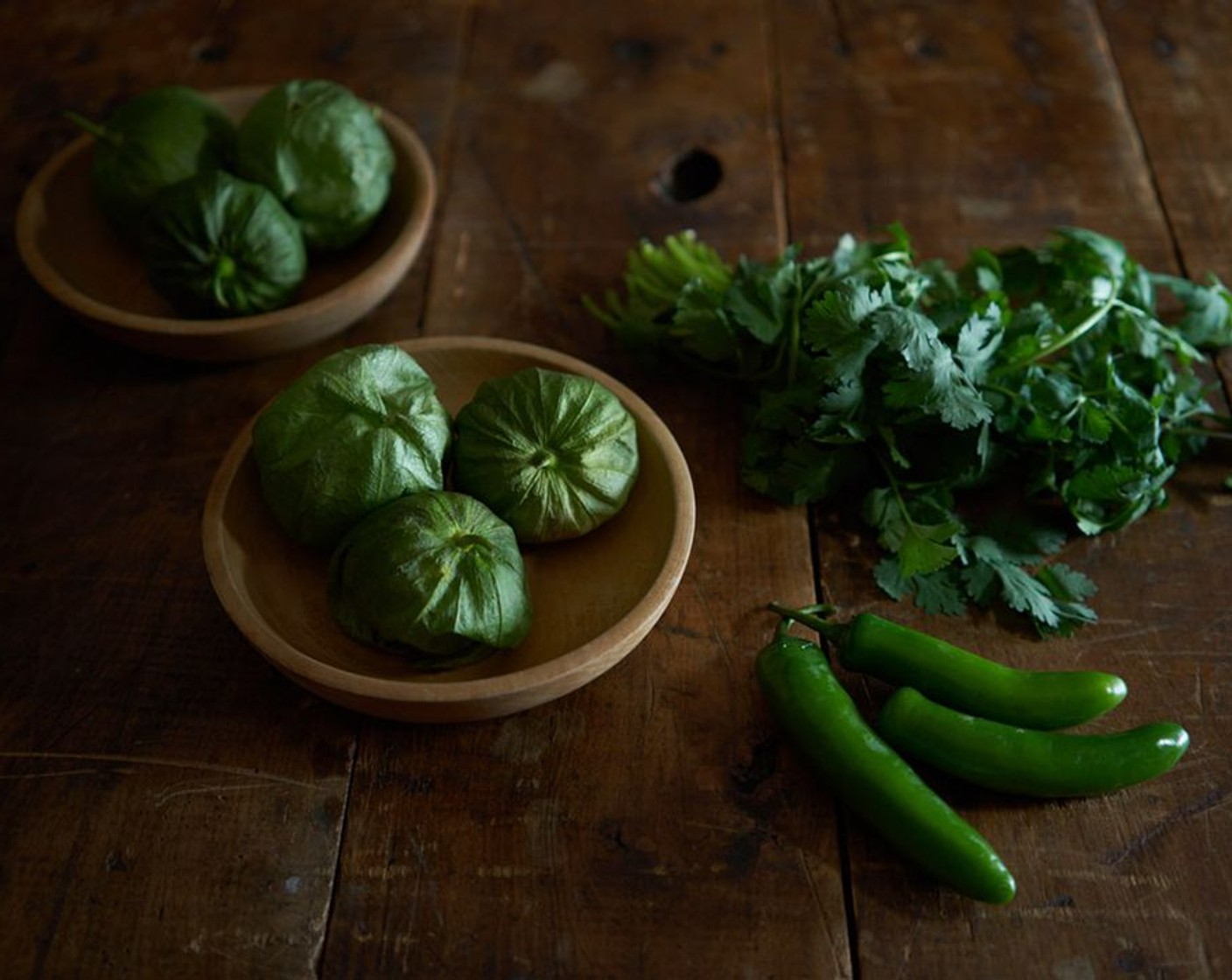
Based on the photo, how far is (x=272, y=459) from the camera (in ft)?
4.48

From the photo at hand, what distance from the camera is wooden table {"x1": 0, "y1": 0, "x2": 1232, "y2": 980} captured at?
3.98 feet

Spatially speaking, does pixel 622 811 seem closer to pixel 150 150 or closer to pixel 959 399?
pixel 959 399

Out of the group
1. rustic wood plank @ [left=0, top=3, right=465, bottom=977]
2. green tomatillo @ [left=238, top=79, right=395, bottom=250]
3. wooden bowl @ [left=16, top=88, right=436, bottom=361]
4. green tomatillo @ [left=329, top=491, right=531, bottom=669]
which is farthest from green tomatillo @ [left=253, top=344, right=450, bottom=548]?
green tomatillo @ [left=238, top=79, right=395, bottom=250]

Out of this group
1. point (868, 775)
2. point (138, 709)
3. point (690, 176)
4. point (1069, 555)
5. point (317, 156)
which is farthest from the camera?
point (690, 176)

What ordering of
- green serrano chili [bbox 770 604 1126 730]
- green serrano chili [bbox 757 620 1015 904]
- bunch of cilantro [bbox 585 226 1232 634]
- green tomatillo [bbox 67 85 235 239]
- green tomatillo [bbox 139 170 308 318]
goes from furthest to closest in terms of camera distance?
green tomatillo [bbox 67 85 235 239] < green tomatillo [bbox 139 170 308 318] < bunch of cilantro [bbox 585 226 1232 634] < green serrano chili [bbox 770 604 1126 730] < green serrano chili [bbox 757 620 1015 904]

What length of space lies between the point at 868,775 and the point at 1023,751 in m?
0.16

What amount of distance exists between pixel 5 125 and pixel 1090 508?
6.16 ft

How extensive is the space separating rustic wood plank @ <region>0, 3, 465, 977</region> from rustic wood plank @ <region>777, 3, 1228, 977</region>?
55 cm

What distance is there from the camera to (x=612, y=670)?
4.65 feet

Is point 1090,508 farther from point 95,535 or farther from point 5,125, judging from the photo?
point 5,125

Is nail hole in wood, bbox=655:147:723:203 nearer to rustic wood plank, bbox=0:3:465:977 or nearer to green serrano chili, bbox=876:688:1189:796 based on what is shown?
rustic wood plank, bbox=0:3:465:977

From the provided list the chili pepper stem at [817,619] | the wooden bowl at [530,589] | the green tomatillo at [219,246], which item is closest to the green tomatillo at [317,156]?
the green tomatillo at [219,246]

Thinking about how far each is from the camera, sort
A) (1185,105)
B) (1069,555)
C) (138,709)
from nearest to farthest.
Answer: (138,709)
(1069,555)
(1185,105)

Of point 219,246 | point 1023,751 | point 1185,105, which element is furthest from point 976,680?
point 1185,105
